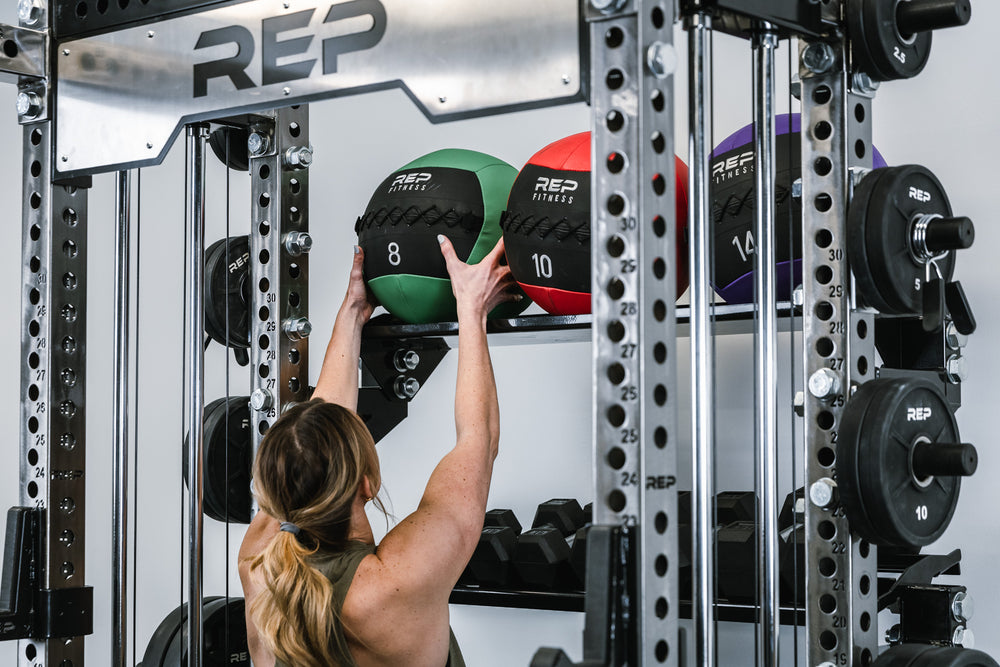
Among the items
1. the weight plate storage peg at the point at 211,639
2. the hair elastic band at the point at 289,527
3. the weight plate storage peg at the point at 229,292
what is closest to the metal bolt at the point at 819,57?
the hair elastic band at the point at 289,527

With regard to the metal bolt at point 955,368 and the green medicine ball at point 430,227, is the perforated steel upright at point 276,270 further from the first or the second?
the metal bolt at point 955,368

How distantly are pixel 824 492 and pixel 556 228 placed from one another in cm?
79

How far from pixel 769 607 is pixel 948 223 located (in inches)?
29.5

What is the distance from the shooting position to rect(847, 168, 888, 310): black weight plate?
2.00 meters

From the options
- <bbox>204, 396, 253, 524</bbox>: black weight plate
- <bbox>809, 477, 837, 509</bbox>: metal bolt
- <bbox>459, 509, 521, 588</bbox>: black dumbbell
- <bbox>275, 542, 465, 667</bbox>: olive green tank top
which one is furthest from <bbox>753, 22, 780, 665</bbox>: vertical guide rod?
<bbox>204, 396, 253, 524</bbox>: black weight plate

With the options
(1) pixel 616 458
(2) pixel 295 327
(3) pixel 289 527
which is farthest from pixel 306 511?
(2) pixel 295 327

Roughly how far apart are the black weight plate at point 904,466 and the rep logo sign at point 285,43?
3.71 ft

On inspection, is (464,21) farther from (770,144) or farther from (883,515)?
(883,515)

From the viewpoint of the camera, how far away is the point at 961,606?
2119 mm

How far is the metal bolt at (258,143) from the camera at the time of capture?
2938mm

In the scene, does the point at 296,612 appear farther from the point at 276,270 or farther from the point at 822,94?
the point at 822,94

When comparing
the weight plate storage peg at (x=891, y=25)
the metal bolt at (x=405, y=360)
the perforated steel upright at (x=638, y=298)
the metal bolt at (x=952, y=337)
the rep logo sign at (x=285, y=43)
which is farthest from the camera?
the metal bolt at (x=405, y=360)

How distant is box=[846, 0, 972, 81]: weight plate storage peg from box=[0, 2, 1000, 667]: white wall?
84 cm

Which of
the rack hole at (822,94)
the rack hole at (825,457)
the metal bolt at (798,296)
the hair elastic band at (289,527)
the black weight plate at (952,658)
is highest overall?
the rack hole at (822,94)
